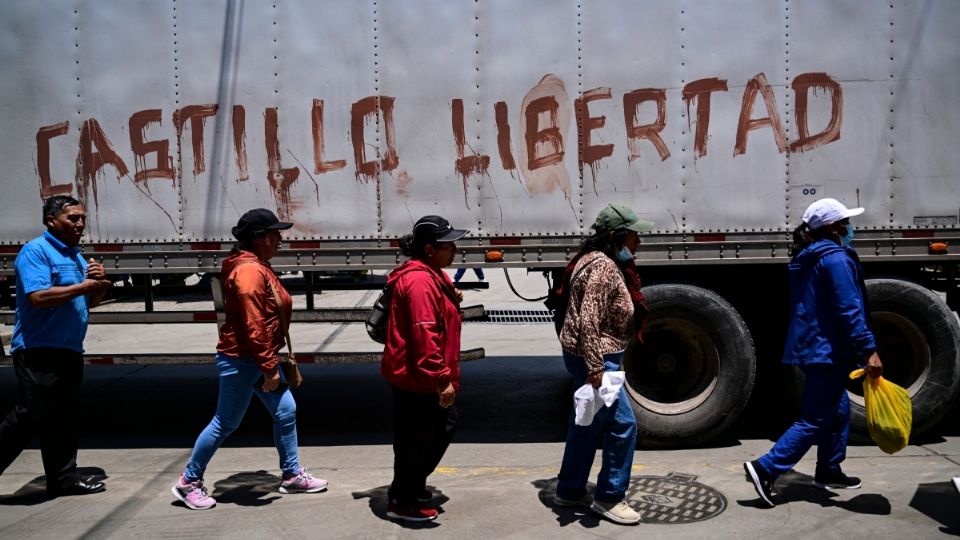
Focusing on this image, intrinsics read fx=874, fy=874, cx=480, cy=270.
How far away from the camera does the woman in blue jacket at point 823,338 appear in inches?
194

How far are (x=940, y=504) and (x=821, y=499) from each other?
2.15 ft

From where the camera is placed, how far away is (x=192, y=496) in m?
5.21

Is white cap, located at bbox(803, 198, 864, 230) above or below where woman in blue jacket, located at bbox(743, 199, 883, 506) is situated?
above

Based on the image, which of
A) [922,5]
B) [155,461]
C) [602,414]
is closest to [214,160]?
[155,461]

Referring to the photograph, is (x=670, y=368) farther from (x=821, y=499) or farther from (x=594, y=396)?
(x=594, y=396)

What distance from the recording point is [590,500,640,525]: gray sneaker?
4.84m

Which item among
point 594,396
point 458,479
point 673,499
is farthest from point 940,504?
point 458,479

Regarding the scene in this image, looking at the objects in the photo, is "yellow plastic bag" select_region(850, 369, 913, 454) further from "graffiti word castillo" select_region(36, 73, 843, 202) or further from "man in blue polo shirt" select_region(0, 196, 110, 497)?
"man in blue polo shirt" select_region(0, 196, 110, 497)

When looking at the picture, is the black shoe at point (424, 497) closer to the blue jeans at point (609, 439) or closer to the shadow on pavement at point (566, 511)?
the shadow on pavement at point (566, 511)

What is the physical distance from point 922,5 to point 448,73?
3.36m

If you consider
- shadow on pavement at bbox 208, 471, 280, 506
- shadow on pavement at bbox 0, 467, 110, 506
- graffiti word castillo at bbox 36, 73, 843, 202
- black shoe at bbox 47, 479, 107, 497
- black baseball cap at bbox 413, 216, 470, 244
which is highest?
graffiti word castillo at bbox 36, 73, 843, 202

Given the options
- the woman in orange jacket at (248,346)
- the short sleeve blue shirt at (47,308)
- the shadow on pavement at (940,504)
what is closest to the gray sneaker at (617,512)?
the shadow on pavement at (940,504)

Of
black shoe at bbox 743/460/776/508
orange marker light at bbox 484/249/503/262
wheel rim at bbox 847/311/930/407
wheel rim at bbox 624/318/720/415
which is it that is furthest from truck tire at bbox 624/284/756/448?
black shoe at bbox 743/460/776/508

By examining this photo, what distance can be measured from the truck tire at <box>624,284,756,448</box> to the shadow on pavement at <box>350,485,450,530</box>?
65.5 inches
